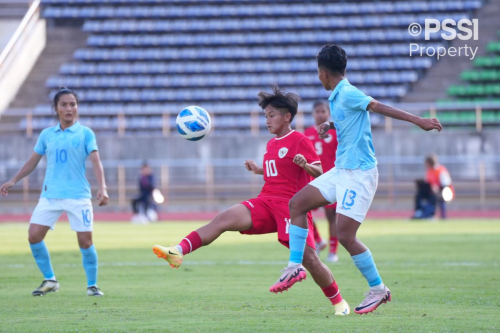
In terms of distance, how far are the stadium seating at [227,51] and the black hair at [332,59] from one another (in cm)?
2178

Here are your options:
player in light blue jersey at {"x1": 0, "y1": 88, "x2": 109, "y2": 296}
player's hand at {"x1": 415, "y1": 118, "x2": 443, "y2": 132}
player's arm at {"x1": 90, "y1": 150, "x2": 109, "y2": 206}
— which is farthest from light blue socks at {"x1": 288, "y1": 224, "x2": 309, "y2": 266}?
player in light blue jersey at {"x1": 0, "y1": 88, "x2": 109, "y2": 296}

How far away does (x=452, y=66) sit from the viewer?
3048 centimetres

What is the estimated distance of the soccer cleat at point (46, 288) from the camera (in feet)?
26.9

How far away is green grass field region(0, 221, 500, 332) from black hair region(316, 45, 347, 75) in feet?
6.68

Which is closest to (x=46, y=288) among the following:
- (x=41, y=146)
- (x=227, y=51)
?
(x=41, y=146)

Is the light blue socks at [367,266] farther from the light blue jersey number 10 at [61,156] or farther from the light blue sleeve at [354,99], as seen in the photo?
the light blue jersey number 10 at [61,156]

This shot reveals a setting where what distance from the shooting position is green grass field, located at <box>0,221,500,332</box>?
243 inches

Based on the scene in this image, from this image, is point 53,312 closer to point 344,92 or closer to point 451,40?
point 344,92

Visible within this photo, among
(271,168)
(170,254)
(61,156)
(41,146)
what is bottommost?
(170,254)

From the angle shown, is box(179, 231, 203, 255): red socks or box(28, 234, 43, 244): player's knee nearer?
box(179, 231, 203, 255): red socks

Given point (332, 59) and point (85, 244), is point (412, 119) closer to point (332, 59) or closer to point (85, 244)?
point (332, 59)

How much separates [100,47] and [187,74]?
4.22 metres

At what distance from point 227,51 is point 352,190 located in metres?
25.9

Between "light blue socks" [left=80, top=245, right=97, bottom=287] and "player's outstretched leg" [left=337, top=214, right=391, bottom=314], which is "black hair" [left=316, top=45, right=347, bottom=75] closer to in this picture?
"player's outstretched leg" [left=337, top=214, right=391, bottom=314]
